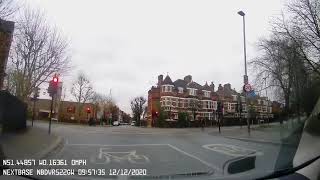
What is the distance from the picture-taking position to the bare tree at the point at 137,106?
2.51 metres

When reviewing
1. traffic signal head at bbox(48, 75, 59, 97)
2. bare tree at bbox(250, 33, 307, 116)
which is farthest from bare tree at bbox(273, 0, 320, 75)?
traffic signal head at bbox(48, 75, 59, 97)

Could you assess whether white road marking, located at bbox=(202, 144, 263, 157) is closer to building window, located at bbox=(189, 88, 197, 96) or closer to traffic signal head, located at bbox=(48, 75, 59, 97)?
building window, located at bbox=(189, 88, 197, 96)

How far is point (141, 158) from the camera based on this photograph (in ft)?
6.72

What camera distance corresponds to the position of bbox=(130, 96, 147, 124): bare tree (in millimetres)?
2507

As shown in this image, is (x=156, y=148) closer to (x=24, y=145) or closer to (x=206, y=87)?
(x=206, y=87)

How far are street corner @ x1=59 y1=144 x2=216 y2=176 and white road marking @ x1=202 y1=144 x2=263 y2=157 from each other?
17cm

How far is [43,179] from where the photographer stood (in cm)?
191

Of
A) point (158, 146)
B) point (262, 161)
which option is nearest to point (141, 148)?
point (158, 146)

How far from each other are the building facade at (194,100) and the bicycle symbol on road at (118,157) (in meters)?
0.37

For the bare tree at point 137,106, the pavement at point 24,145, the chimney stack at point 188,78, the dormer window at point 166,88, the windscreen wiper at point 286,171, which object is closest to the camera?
the pavement at point 24,145

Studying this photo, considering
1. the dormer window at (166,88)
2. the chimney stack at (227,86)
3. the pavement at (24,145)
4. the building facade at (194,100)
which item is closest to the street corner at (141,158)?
the pavement at (24,145)

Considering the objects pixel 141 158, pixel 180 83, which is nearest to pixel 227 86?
pixel 180 83

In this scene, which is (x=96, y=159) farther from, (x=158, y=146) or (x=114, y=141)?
(x=158, y=146)

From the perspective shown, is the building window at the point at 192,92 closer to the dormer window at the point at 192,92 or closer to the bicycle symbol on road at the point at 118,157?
the dormer window at the point at 192,92
